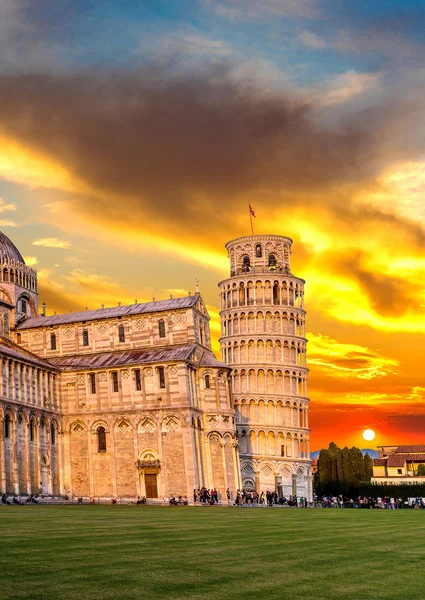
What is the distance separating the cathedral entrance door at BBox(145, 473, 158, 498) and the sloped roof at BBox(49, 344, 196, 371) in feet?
35.2

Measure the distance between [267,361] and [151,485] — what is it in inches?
1647

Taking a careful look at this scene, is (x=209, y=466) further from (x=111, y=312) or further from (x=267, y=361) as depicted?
(x=267, y=361)

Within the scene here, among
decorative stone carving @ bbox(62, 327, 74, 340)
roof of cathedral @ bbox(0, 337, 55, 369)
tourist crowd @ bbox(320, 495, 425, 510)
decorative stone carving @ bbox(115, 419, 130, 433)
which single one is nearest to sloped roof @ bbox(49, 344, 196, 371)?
roof of cathedral @ bbox(0, 337, 55, 369)

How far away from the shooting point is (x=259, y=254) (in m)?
120

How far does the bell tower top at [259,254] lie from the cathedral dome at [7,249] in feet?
125

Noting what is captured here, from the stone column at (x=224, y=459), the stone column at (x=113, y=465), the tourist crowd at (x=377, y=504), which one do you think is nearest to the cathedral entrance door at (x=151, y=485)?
the stone column at (x=113, y=465)

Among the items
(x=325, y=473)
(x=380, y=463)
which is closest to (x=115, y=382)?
(x=325, y=473)

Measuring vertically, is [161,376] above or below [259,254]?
below

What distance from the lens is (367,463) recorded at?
114 m

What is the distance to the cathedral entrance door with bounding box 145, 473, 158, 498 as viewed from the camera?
247 ft

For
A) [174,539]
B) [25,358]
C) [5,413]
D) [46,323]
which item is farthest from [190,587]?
[46,323]

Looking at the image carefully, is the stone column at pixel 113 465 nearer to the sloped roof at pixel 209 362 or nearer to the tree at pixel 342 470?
the sloped roof at pixel 209 362

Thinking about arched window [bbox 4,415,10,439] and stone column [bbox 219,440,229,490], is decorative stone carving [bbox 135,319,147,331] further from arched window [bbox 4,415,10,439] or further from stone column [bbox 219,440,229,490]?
arched window [bbox 4,415,10,439]

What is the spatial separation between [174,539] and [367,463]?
312 feet
